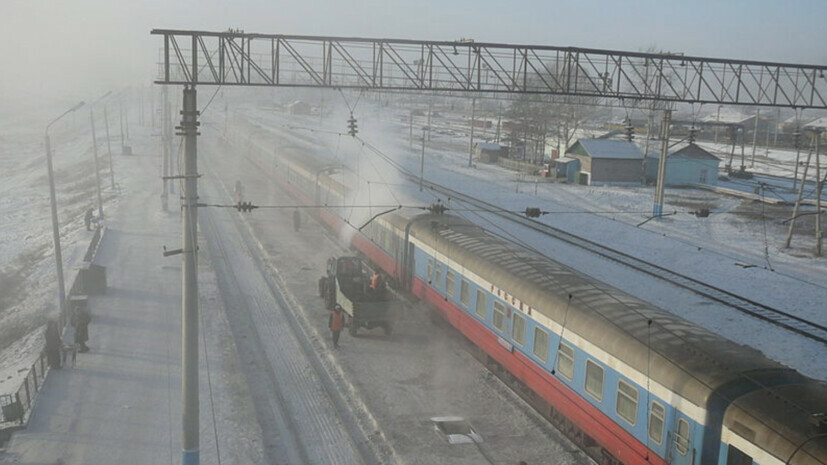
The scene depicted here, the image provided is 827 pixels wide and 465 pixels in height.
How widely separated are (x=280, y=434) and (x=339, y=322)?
486cm

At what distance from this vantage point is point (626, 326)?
40.7 ft

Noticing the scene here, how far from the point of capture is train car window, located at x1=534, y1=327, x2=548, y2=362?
14.4 m

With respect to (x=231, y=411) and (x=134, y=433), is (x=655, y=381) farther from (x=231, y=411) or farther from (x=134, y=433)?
(x=134, y=433)

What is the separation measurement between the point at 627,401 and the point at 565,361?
6.35 ft

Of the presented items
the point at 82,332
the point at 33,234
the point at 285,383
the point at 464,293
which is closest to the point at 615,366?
the point at 464,293

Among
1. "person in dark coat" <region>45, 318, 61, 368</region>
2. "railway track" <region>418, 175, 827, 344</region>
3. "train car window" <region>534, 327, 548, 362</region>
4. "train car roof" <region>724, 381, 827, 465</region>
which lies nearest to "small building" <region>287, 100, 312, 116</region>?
"railway track" <region>418, 175, 827, 344</region>

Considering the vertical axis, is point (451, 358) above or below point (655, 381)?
below

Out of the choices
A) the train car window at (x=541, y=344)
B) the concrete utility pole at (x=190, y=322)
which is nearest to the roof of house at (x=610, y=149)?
the train car window at (x=541, y=344)

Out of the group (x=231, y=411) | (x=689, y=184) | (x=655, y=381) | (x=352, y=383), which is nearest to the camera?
(x=655, y=381)

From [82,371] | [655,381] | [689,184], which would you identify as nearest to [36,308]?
[82,371]

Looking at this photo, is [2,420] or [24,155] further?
[24,155]

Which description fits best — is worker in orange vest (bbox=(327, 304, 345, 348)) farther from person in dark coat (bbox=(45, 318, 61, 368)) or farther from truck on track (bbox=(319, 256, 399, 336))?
person in dark coat (bbox=(45, 318, 61, 368))

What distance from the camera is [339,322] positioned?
1877cm

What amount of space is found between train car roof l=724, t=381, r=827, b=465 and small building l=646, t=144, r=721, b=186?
161 ft
